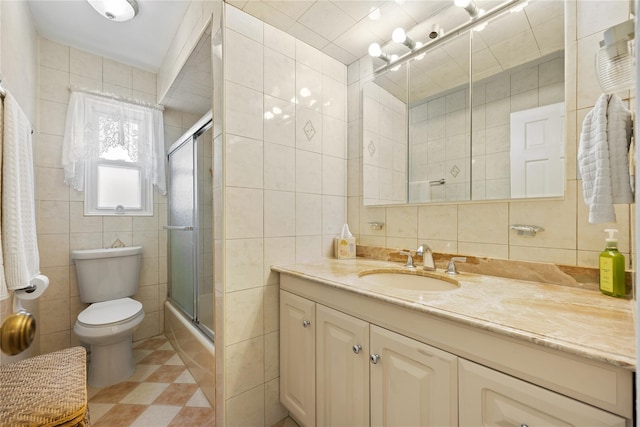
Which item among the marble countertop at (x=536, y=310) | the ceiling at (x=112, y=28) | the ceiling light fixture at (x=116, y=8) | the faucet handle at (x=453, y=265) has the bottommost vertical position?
the marble countertop at (x=536, y=310)

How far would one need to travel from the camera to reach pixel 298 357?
4.15 ft

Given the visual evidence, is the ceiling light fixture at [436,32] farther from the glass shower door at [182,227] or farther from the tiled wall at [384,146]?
the glass shower door at [182,227]

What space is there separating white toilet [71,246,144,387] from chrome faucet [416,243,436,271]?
1889 millimetres

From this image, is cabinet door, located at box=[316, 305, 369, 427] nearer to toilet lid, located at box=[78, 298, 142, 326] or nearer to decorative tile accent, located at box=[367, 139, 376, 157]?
decorative tile accent, located at box=[367, 139, 376, 157]

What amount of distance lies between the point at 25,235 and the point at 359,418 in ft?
5.03

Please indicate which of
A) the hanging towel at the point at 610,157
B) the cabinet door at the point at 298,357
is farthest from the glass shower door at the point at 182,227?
the hanging towel at the point at 610,157

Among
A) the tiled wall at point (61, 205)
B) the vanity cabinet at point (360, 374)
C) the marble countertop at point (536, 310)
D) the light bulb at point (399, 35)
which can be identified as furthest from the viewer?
the tiled wall at point (61, 205)

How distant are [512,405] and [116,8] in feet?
8.31

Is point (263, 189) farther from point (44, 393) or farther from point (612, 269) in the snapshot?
point (612, 269)

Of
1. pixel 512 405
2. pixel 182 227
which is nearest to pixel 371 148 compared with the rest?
pixel 512 405

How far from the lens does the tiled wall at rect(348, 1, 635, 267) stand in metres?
0.94

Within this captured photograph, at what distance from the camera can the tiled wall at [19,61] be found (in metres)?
1.19

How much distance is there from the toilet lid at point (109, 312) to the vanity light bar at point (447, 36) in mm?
2275

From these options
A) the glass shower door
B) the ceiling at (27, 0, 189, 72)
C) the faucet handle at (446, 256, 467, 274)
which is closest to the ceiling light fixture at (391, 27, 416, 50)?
the faucet handle at (446, 256, 467, 274)
